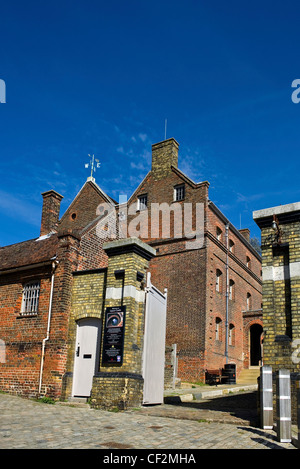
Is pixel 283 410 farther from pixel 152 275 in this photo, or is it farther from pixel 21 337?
pixel 152 275

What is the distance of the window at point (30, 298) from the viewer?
15.3 m

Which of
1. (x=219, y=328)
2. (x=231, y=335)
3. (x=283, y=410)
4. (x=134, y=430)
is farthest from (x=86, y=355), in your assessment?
(x=231, y=335)

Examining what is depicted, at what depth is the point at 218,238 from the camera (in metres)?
25.1

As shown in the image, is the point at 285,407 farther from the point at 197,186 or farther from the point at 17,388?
the point at 197,186

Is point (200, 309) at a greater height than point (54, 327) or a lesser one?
greater

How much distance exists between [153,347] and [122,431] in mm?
5242

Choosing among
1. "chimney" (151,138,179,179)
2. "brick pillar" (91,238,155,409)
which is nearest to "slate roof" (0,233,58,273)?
"brick pillar" (91,238,155,409)

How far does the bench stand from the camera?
65.3 ft

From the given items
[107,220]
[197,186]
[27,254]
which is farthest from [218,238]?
[27,254]

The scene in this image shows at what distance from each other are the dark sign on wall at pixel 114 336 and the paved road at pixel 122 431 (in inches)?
58.7

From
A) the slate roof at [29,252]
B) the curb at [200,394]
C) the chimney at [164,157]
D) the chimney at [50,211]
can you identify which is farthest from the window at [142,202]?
the curb at [200,394]

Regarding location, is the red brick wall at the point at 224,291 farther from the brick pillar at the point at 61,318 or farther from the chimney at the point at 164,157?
the brick pillar at the point at 61,318

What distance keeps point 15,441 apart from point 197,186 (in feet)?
61.6

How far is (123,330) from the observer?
12.1 m
